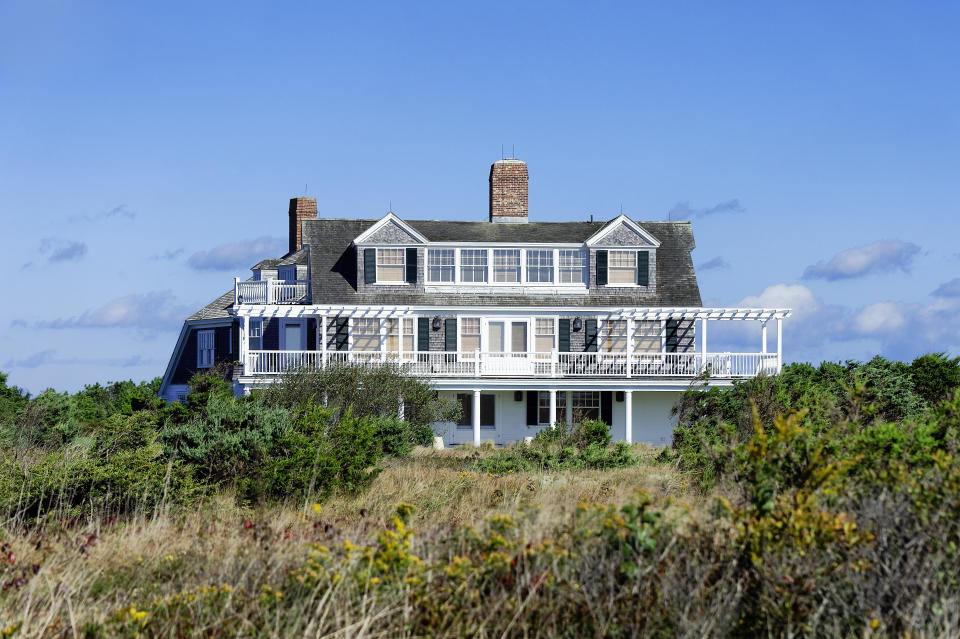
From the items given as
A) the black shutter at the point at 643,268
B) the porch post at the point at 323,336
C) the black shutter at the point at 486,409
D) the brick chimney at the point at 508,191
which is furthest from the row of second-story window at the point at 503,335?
the brick chimney at the point at 508,191

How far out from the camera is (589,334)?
32.7 meters

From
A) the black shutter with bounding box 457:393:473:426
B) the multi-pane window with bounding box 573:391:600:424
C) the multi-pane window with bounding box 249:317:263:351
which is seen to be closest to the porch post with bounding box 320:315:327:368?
the multi-pane window with bounding box 249:317:263:351

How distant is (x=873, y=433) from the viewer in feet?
27.6

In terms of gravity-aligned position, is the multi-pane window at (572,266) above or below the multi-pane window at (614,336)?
above

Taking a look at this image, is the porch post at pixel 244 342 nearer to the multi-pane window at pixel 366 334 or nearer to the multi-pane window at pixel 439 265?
the multi-pane window at pixel 366 334

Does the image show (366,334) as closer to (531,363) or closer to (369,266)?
(369,266)

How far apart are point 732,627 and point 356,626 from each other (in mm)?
2425

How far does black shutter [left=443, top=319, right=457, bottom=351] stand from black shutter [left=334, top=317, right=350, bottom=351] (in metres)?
3.29

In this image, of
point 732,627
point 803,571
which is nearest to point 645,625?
point 732,627

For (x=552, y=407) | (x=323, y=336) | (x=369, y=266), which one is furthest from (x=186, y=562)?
(x=369, y=266)

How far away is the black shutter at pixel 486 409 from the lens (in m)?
32.7

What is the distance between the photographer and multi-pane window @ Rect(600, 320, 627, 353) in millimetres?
32812

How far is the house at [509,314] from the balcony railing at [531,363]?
0.07 meters

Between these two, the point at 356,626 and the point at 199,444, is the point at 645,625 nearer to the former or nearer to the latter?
the point at 356,626
